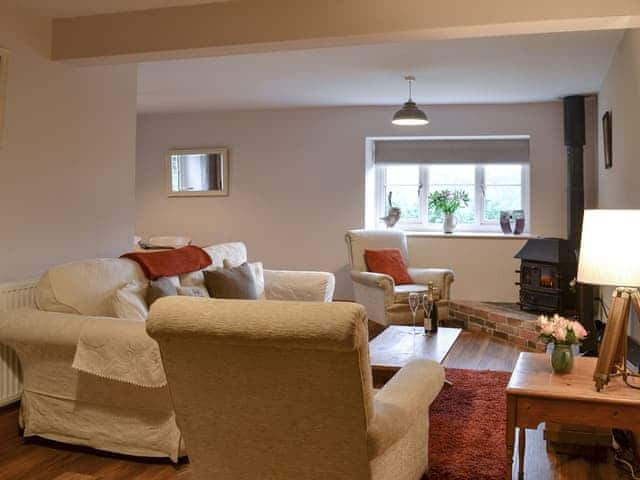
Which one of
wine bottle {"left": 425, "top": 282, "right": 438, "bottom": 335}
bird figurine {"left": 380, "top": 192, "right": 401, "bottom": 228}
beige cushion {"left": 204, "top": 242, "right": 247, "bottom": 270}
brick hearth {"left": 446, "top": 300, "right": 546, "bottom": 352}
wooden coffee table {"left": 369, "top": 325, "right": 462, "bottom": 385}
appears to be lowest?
brick hearth {"left": 446, "top": 300, "right": 546, "bottom": 352}

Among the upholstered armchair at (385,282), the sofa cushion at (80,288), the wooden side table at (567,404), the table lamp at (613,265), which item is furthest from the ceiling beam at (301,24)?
the upholstered armchair at (385,282)

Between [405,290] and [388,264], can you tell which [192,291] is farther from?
[388,264]

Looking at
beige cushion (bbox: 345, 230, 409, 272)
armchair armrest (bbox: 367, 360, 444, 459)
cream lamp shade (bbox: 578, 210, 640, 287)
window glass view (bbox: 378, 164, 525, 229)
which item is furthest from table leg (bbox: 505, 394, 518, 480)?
window glass view (bbox: 378, 164, 525, 229)

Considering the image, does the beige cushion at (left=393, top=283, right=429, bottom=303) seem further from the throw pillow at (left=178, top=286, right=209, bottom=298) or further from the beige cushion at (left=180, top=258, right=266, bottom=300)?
the throw pillow at (left=178, top=286, right=209, bottom=298)

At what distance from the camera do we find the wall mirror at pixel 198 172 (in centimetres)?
730

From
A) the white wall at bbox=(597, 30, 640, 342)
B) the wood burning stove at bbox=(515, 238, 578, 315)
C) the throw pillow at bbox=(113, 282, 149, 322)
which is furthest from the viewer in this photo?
the wood burning stove at bbox=(515, 238, 578, 315)

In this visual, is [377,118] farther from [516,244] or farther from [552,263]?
[552,263]

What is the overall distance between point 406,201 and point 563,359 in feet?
15.5

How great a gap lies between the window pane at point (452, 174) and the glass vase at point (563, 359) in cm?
461

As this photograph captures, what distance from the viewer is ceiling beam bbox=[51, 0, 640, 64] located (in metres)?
2.92

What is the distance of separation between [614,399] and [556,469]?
2.16ft

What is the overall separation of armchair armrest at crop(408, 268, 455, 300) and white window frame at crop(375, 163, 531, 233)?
1.15 m

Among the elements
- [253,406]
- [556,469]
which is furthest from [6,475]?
[556,469]

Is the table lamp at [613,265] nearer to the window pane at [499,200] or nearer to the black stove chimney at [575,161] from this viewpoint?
the black stove chimney at [575,161]
